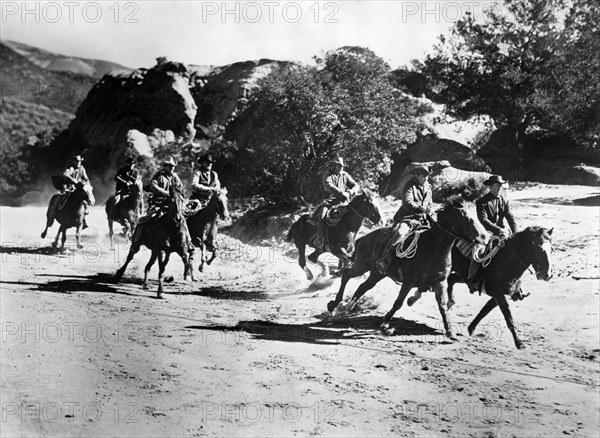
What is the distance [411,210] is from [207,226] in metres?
3.01

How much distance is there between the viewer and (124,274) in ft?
27.4

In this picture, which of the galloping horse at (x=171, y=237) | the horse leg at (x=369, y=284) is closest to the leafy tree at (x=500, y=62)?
the horse leg at (x=369, y=284)

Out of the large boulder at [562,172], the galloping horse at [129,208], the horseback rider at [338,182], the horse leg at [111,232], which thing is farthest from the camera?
the galloping horse at [129,208]

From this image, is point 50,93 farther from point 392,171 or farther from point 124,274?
point 392,171

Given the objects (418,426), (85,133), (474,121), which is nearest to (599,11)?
(474,121)

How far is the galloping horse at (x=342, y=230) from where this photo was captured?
7402 millimetres

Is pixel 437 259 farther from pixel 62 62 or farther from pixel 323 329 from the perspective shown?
pixel 62 62

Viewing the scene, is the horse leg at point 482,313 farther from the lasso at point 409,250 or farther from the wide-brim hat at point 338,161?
the wide-brim hat at point 338,161

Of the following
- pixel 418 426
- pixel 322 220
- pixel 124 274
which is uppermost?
pixel 322 220

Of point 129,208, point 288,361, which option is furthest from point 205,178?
point 288,361

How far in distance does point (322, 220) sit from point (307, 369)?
2.58 meters

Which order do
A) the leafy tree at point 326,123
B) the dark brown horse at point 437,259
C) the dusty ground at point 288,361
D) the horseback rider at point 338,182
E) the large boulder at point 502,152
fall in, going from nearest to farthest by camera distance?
the dusty ground at point 288,361 → the dark brown horse at point 437,259 → the leafy tree at point 326,123 → the horseback rider at point 338,182 → the large boulder at point 502,152

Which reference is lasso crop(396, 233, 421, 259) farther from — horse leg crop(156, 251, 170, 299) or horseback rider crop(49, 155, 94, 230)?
horseback rider crop(49, 155, 94, 230)

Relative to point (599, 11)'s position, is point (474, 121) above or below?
below
